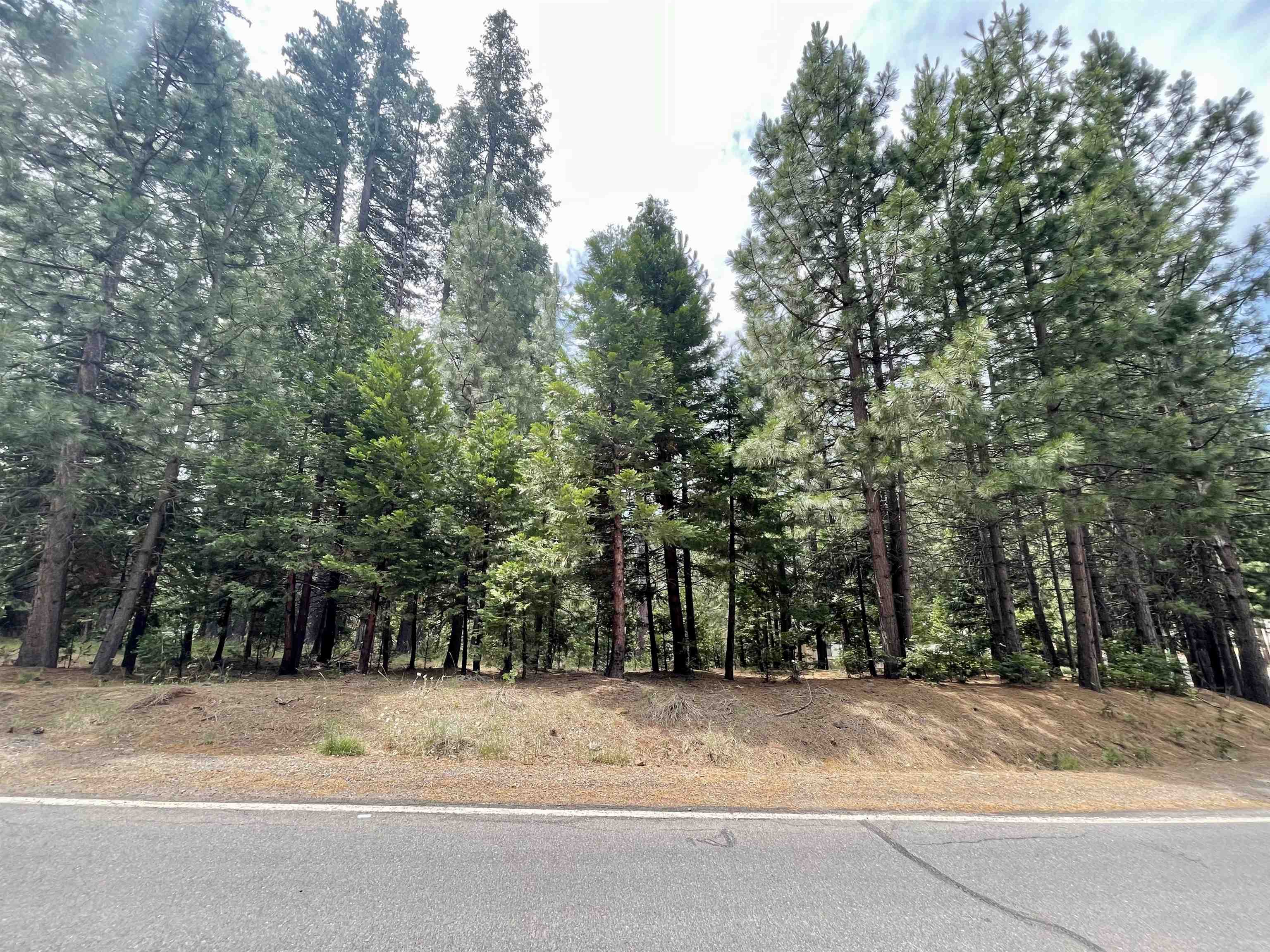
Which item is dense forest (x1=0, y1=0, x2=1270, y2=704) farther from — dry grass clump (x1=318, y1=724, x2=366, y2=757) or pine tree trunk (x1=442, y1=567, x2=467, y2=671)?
dry grass clump (x1=318, y1=724, x2=366, y2=757)

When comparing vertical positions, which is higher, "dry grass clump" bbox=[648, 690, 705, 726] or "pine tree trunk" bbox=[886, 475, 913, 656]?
"pine tree trunk" bbox=[886, 475, 913, 656]

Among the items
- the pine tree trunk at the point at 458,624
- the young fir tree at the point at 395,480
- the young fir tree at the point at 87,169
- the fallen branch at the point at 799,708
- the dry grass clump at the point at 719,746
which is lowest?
the dry grass clump at the point at 719,746

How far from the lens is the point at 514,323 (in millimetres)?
18453

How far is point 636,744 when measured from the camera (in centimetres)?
780

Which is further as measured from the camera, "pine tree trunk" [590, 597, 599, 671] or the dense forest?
"pine tree trunk" [590, 597, 599, 671]

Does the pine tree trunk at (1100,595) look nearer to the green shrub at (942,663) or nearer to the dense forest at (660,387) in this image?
the dense forest at (660,387)

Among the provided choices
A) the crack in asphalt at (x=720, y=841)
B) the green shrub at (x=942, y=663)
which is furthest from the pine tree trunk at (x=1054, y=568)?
the crack in asphalt at (x=720, y=841)

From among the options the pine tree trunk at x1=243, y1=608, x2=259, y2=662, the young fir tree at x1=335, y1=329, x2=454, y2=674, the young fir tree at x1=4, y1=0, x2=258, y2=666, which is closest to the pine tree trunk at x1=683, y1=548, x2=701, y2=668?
the young fir tree at x1=335, y1=329, x2=454, y2=674

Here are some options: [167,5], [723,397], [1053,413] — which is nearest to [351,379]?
[167,5]

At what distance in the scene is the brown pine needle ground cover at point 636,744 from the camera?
5121mm

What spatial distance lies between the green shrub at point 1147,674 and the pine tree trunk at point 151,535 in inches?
958

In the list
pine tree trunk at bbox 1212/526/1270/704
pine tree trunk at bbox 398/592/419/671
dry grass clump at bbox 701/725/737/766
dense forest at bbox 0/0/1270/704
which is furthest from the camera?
pine tree trunk at bbox 1212/526/1270/704

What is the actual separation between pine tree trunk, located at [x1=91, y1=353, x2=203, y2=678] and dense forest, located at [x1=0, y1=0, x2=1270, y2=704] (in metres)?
0.10

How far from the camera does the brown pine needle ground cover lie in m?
5.12
